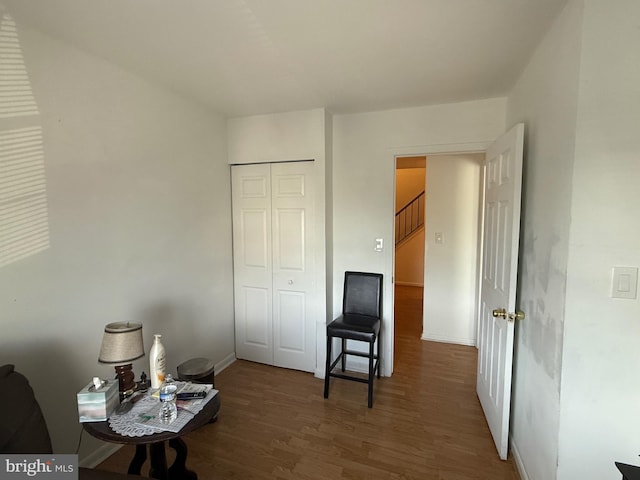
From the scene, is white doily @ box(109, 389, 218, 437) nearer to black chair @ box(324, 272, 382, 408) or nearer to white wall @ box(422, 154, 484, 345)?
black chair @ box(324, 272, 382, 408)

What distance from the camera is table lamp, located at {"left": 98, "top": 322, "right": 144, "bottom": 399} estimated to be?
151cm

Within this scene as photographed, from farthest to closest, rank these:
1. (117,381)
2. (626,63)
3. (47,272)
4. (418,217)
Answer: (418,217) < (47,272) < (117,381) < (626,63)

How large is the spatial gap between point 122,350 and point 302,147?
83.9 inches

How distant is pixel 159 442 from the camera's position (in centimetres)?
141

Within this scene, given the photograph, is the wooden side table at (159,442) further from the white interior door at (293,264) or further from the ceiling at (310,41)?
the ceiling at (310,41)

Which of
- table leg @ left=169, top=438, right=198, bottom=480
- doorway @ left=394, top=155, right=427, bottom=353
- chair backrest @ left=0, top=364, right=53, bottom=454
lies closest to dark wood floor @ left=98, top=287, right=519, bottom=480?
table leg @ left=169, top=438, right=198, bottom=480

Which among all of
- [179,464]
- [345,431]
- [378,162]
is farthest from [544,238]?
[179,464]

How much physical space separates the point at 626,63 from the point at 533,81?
69 centimetres

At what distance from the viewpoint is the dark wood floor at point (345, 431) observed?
1.90 metres

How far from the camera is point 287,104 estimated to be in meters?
2.73

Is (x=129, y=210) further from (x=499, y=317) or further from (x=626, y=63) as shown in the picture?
(x=626, y=63)

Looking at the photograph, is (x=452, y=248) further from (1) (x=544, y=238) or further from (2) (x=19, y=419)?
(2) (x=19, y=419)

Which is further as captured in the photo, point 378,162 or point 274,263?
point 274,263

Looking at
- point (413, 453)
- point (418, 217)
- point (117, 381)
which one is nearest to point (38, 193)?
point (117, 381)
